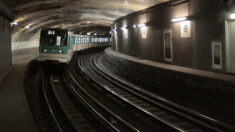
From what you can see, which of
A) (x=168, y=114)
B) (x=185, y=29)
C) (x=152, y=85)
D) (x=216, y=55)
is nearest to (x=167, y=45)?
(x=185, y=29)

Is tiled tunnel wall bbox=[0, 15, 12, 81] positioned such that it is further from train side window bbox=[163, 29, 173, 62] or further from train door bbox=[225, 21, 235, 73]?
train door bbox=[225, 21, 235, 73]

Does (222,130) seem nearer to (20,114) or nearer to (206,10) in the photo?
(20,114)

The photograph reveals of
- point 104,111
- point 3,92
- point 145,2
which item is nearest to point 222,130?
point 104,111

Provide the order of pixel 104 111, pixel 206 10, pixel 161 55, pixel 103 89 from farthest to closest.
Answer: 1. pixel 161 55
2. pixel 103 89
3. pixel 206 10
4. pixel 104 111

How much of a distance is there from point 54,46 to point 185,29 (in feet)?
26.7

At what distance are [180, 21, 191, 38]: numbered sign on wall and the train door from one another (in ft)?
9.34

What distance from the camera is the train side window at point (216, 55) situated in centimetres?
1160

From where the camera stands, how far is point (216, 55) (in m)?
11.9

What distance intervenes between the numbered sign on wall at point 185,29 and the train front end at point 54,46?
7.30 m

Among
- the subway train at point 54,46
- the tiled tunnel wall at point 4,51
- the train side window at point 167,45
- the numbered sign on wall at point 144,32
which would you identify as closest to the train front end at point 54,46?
the subway train at point 54,46

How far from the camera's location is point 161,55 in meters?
17.5

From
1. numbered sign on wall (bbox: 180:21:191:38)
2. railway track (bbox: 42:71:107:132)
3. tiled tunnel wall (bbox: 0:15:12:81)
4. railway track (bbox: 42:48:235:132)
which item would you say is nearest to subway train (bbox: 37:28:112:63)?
tiled tunnel wall (bbox: 0:15:12:81)

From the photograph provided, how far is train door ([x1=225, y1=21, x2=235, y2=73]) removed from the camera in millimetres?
10987

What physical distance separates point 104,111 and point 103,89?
12.3ft
